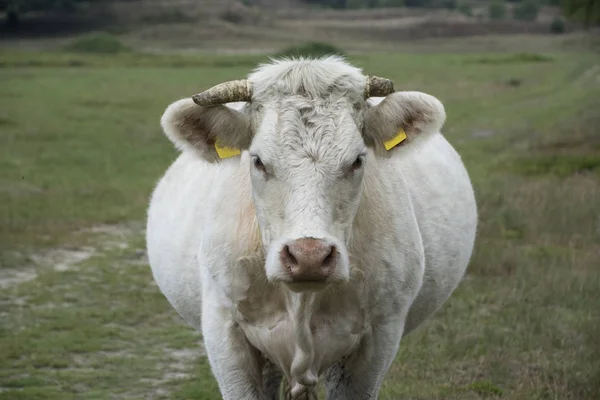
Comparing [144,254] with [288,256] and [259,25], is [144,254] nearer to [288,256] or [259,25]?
[288,256]

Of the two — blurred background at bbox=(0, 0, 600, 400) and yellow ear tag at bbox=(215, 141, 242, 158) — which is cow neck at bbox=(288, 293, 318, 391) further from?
blurred background at bbox=(0, 0, 600, 400)

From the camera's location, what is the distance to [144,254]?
11367mm

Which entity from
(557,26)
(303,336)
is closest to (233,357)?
(303,336)

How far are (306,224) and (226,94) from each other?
30.7 inches

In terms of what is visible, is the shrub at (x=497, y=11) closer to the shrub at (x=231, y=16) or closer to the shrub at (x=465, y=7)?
the shrub at (x=465, y=7)

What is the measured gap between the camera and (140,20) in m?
67.6

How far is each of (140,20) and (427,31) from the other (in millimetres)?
20480

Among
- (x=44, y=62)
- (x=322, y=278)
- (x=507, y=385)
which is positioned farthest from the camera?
(x=44, y=62)

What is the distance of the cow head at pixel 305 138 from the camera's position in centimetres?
409

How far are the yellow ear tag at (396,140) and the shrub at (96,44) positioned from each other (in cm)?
5472

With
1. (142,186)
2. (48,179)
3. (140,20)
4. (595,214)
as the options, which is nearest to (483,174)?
(595,214)

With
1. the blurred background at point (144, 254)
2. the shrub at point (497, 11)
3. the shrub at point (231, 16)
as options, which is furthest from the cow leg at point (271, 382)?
the shrub at point (497, 11)

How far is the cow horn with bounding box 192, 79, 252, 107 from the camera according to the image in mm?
4465

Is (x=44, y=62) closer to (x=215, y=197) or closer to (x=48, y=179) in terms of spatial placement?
(x=48, y=179)
